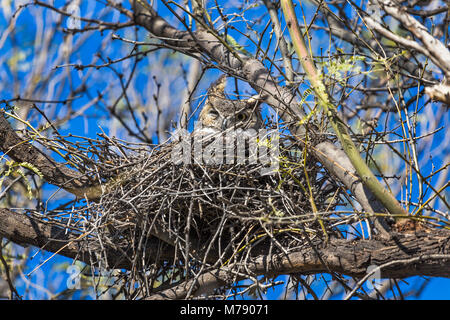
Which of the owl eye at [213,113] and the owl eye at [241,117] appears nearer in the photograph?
the owl eye at [241,117]

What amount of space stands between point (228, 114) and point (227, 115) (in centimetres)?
1

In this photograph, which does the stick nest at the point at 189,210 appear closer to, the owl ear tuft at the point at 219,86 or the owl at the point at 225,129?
the owl at the point at 225,129

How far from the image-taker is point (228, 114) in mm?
4582

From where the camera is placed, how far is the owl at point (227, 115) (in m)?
4.39

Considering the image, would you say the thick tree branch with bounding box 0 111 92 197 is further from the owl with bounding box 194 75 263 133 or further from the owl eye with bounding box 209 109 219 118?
the owl eye with bounding box 209 109 219 118

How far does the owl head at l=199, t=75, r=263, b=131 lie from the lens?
4.41m

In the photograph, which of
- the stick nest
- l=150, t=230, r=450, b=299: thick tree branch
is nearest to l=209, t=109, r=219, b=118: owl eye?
the stick nest

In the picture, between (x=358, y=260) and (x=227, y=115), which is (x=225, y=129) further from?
(x=358, y=260)

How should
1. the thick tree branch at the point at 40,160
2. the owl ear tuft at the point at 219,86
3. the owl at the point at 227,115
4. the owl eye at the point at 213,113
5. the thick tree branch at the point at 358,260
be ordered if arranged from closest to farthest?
the thick tree branch at the point at 358,260, the thick tree branch at the point at 40,160, the owl at the point at 227,115, the owl eye at the point at 213,113, the owl ear tuft at the point at 219,86

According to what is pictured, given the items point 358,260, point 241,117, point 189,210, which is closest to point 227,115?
point 241,117

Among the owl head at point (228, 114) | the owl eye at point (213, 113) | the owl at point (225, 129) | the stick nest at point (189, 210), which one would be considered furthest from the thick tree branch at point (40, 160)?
the owl eye at point (213, 113)
